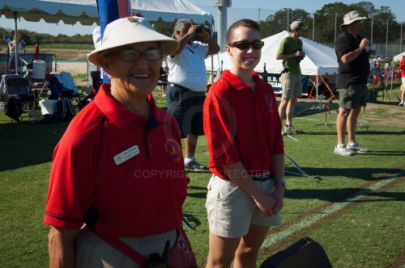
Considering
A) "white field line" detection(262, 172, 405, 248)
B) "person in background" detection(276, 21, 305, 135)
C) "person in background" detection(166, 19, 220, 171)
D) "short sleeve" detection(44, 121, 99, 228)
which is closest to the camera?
"short sleeve" detection(44, 121, 99, 228)

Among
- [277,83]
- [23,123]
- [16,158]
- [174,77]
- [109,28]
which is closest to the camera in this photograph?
[109,28]

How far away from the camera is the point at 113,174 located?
1739 millimetres

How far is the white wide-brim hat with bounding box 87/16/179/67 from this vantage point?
176 centimetres

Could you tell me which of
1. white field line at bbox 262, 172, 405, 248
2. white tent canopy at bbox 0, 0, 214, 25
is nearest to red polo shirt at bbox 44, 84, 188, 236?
white field line at bbox 262, 172, 405, 248

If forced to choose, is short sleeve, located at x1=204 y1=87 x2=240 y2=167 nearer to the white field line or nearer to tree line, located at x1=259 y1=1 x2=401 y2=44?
the white field line

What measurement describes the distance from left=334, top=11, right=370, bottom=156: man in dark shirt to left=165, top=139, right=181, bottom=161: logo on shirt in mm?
5699

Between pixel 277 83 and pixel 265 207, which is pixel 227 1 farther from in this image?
pixel 265 207

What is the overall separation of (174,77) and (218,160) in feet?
10.1

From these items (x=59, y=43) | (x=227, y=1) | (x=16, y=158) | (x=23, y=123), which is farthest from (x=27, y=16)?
(x=59, y=43)

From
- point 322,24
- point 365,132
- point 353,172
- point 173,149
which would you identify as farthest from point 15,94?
point 322,24

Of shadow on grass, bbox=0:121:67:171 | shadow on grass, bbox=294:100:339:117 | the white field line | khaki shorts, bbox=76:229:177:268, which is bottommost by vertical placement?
the white field line

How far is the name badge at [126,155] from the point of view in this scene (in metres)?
1.73

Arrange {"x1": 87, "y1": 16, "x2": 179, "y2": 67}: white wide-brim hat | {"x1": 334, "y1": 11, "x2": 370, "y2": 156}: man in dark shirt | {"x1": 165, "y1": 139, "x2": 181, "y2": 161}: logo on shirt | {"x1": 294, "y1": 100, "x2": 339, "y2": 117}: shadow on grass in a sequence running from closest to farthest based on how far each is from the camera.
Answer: {"x1": 87, "y1": 16, "x2": 179, "y2": 67}: white wide-brim hat
{"x1": 165, "y1": 139, "x2": 181, "y2": 161}: logo on shirt
{"x1": 334, "y1": 11, "x2": 370, "y2": 156}: man in dark shirt
{"x1": 294, "y1": 100, "x2": 339, "y2": 117}: shadow on grass

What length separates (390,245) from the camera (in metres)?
4.03
